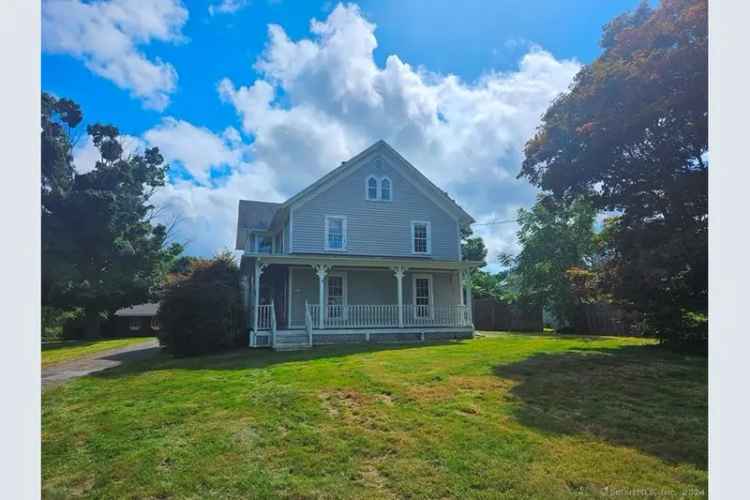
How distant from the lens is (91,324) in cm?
A: 3556

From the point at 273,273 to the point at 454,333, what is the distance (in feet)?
28.1

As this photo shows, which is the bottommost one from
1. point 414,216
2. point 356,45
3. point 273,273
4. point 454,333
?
point 454,333

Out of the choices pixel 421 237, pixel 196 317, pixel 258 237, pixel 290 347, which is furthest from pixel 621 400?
pixel 258 237

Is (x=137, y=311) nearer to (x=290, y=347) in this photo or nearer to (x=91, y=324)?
(x=91, y=324)

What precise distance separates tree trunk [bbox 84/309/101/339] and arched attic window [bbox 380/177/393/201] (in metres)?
26.6

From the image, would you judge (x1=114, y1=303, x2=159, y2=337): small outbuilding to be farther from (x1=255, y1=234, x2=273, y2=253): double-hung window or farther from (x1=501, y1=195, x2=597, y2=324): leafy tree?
(x1=501, y1=195, x2=597, y2=324): leafy tree

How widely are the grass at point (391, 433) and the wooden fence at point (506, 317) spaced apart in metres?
19.3

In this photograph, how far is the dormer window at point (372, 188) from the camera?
67.1ft

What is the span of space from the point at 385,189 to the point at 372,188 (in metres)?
0.60

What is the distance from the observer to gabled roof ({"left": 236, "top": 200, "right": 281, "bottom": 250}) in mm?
24891

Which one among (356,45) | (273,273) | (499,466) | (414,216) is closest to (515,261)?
(414,216)

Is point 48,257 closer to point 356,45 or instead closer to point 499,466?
point 356,45

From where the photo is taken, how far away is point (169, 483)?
474 centimetres

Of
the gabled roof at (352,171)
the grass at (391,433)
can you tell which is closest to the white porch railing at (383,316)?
the gabled roof at (352,171)
